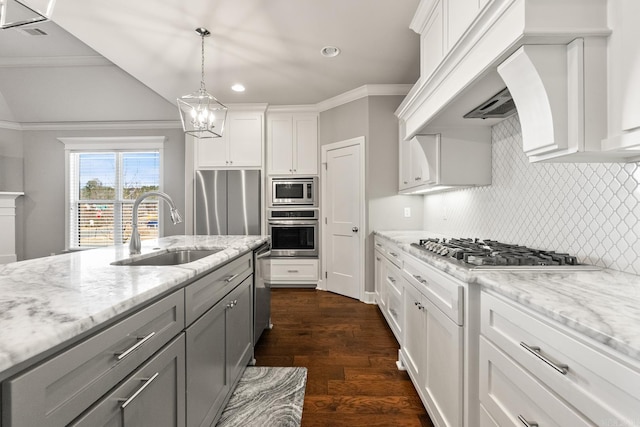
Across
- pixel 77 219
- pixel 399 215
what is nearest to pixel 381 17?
pixel 399 215

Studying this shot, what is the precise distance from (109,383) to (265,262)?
197 centimetres

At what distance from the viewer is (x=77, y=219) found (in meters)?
5.31

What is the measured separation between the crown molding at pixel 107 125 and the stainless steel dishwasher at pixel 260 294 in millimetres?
3739

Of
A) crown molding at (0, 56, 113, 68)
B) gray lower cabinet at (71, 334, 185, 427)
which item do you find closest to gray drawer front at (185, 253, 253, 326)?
gray lower cabinet at (71, 334, 185, 427)

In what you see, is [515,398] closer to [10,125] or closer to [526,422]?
[526,422]

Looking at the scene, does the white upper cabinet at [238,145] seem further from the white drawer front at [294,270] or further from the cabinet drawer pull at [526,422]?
the cabinet drawer pull at [526,422]

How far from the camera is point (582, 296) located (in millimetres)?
896

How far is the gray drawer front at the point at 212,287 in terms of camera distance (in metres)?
1.25

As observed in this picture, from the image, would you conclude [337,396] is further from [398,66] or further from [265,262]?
[398,66]

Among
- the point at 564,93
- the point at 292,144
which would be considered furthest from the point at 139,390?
the point at 292,144

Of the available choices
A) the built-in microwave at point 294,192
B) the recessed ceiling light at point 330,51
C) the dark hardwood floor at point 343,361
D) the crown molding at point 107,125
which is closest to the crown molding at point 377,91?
the recessed ceiling light at point 330,51

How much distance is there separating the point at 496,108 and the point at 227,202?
3.60 m

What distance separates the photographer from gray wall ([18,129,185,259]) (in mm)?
5188

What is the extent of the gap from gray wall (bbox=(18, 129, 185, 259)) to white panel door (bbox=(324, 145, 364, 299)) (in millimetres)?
2811
